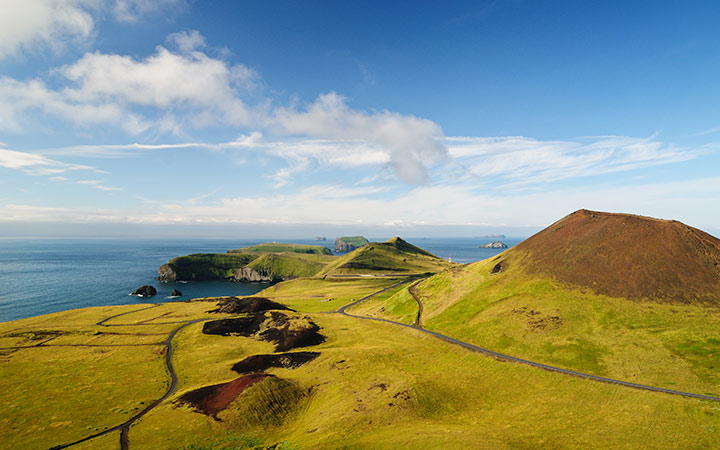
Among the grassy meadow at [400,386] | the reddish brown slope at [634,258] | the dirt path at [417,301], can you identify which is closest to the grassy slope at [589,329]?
the grassy meadow at [400,386]

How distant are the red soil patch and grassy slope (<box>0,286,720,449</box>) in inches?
68.6

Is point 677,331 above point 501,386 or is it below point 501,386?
above

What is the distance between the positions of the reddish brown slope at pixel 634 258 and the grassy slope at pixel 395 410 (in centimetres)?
4119

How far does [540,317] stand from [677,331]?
85.9 feet

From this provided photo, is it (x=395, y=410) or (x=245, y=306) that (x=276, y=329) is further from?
(x=395, y=410)

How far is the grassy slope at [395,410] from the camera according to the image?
132ft

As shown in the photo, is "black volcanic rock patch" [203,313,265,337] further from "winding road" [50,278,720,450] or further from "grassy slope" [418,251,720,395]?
"grassy slope" [418,251,720,395]

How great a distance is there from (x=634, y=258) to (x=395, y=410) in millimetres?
85842

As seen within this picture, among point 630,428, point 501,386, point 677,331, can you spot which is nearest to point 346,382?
point 501,386

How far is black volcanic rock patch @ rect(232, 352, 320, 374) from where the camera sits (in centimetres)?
6856

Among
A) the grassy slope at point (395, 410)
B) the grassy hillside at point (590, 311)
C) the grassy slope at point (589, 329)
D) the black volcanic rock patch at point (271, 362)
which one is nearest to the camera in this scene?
the grassy slope at point (395, 410)

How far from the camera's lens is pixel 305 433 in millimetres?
42406

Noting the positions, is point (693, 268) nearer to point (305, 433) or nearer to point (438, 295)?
point (438, 295)

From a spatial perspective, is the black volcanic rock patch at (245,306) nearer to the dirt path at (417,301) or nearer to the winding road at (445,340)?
the winding road at (445,340)
